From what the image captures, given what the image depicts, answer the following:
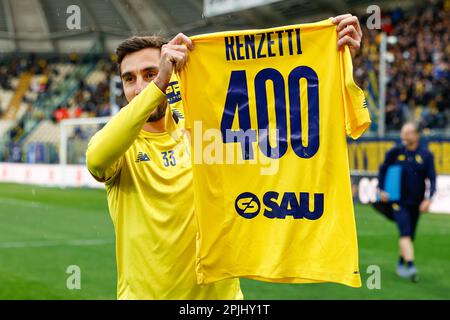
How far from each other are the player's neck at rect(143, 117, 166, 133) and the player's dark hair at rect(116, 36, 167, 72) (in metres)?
0.30

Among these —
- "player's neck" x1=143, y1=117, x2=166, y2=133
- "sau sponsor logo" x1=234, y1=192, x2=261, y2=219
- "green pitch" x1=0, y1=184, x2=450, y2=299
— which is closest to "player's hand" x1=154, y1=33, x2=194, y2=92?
"player's neck" x1=143, y1=117, x2=166, y2=133

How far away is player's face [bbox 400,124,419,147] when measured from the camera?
30.0 ft

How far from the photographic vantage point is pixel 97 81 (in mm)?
40219

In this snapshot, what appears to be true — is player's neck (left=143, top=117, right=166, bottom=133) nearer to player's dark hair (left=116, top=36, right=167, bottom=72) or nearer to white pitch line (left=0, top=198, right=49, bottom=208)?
player's dark hair (left=116, top=36, right=167, bottom=72)

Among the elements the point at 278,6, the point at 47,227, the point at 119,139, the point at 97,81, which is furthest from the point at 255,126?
the point at 97,81

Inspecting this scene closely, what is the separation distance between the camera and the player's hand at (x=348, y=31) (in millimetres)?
3059

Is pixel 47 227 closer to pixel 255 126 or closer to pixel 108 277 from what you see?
pixel 108 277

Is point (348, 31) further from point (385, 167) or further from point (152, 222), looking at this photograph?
point (385, 167)

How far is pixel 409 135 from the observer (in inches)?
363

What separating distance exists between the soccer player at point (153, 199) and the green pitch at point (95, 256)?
15.5 feet

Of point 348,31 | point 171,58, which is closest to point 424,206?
point 348,31

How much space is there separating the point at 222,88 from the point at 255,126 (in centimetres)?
23

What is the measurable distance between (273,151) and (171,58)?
2.25 ft

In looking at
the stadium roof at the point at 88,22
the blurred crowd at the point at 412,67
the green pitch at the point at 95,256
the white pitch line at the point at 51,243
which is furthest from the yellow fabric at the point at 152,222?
the stadium roof at the point at 88,22
